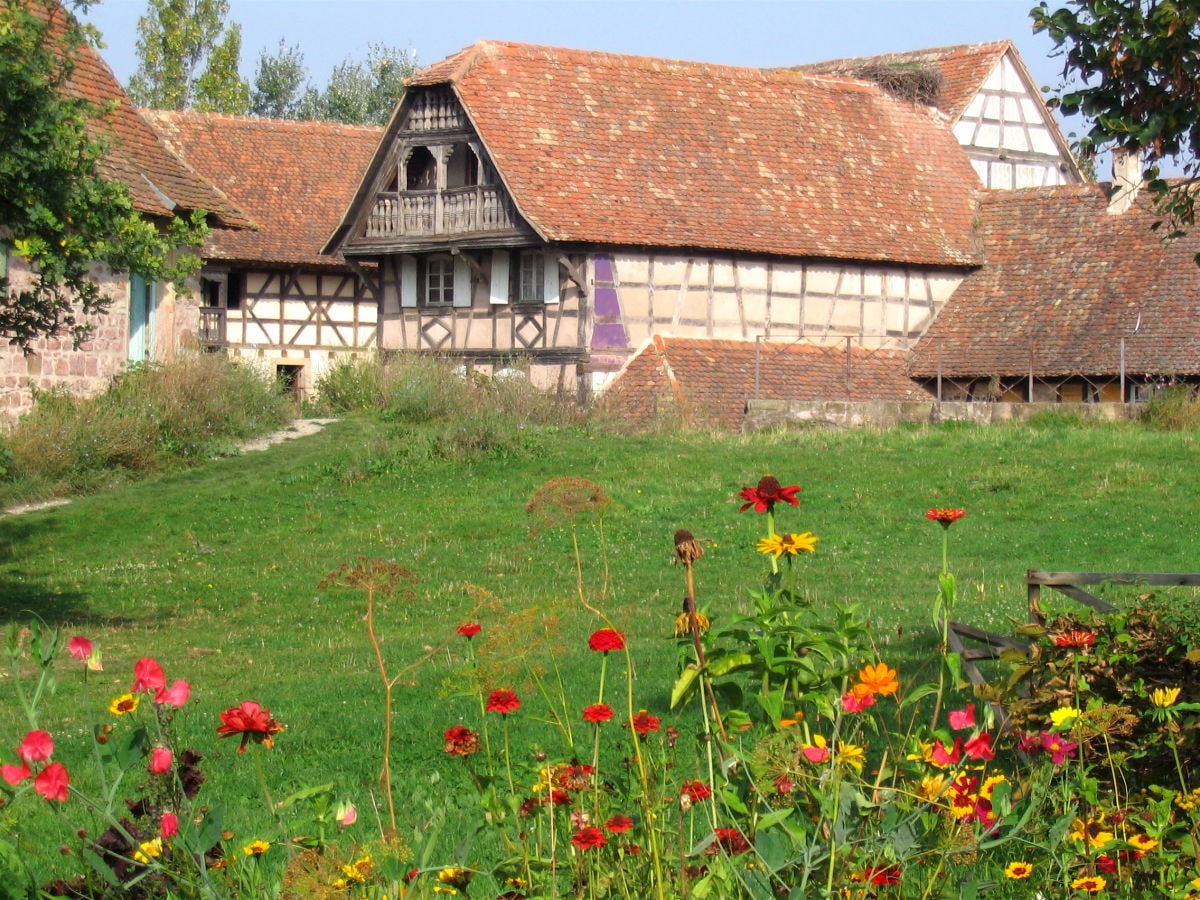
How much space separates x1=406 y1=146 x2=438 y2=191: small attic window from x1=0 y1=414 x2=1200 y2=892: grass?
644 cm

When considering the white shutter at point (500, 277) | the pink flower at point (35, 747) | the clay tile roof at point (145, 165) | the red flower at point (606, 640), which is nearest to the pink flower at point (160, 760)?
the pink flower at point (35, 747)

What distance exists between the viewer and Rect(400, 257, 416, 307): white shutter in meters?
33.1

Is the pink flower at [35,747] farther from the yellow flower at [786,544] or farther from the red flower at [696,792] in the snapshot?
the yellow flower at [786,544]

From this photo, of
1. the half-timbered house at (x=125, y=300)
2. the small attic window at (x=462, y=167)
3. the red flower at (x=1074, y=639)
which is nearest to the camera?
the red flower at (x=1074, y=639)

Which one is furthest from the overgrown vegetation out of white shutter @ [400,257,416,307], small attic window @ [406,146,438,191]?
small attic window @ [406,146,438,191]

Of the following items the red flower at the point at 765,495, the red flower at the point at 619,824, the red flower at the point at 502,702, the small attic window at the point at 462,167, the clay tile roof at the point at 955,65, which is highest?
the clay tile roof at the point at 955,65

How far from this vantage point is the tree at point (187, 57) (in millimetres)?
55406

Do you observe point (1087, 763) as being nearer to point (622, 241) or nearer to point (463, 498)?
point (463, 498)

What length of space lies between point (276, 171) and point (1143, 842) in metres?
39.4

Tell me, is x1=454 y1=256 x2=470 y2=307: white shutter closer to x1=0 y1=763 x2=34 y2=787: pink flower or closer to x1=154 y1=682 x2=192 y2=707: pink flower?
x1=154 y1=682 x2=192 y2=707: pink flower

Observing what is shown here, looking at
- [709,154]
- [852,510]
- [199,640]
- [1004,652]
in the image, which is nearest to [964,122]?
[709,154]

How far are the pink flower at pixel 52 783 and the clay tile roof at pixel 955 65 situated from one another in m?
36.6

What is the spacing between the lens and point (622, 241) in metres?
29.6

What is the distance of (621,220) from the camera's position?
30.1 meters
